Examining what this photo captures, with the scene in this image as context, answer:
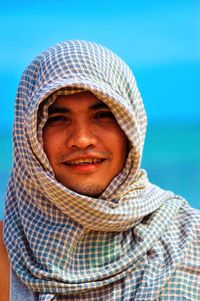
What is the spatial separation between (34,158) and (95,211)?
8.3 inches

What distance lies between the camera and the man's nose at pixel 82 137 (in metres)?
1.76

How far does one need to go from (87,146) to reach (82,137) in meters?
0.04

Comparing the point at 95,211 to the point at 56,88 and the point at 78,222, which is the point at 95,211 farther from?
the point at 56,88

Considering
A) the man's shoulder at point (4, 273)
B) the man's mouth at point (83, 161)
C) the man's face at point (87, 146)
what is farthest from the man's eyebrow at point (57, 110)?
the man's shoulder at point (4, 273)

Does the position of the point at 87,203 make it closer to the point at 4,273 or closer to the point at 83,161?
the point at 83,161

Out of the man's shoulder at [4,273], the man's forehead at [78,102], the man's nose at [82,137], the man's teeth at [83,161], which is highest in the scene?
the man's forehead at [78,102]

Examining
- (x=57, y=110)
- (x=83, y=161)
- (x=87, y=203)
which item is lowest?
(x=87, y=203)

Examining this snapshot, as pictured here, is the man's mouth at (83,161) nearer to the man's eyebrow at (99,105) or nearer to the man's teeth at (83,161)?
the man's teeth at (83,161)

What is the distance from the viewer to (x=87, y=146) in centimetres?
179

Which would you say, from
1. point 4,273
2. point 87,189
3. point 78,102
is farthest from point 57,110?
point 4,273

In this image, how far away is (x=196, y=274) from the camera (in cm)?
177

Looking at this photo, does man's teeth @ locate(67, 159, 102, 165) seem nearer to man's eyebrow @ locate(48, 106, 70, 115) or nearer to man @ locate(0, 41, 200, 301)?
man @ locate(0, 41, 200, 301)

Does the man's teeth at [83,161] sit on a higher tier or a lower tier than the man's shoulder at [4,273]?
higher

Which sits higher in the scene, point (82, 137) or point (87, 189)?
point (82, 137)
